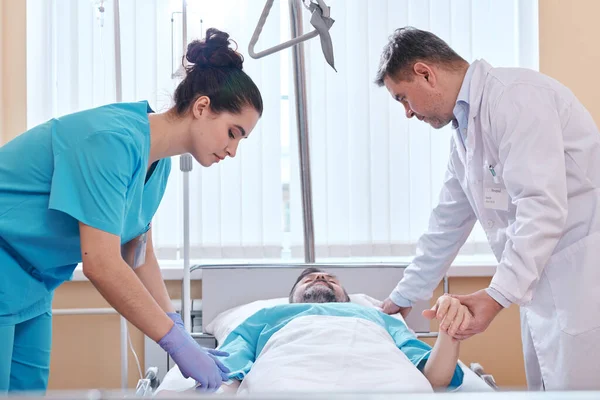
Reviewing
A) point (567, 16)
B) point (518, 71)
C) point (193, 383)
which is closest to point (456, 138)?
point (518, 71)

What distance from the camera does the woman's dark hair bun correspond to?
151 centimetres

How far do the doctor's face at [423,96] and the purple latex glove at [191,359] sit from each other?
0.84 metres

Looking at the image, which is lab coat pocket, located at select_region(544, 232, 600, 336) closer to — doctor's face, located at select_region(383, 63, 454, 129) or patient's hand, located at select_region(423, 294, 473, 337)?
patient's hand, located at select_region(423, 294, 473, 337)

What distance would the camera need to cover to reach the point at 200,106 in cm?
145

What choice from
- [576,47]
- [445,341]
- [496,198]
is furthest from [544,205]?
[576,47]

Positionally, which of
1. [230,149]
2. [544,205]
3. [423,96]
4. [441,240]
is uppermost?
[423,96]

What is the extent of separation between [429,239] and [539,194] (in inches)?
25.3

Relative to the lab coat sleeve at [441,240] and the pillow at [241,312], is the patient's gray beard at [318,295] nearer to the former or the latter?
the pillow at [241,312]

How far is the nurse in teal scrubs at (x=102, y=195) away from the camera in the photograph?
4.09 ft

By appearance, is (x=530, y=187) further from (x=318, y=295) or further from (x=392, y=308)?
(x=318, y=295)

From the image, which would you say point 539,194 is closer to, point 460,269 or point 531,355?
point 531,355

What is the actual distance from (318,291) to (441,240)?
1.76ft

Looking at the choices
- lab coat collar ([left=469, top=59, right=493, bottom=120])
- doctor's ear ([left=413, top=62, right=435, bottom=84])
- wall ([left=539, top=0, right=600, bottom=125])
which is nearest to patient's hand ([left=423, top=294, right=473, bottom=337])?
lab coat collar ([left=469, top=59, right=493, bottom=120])

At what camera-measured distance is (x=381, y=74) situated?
68.7 inches
